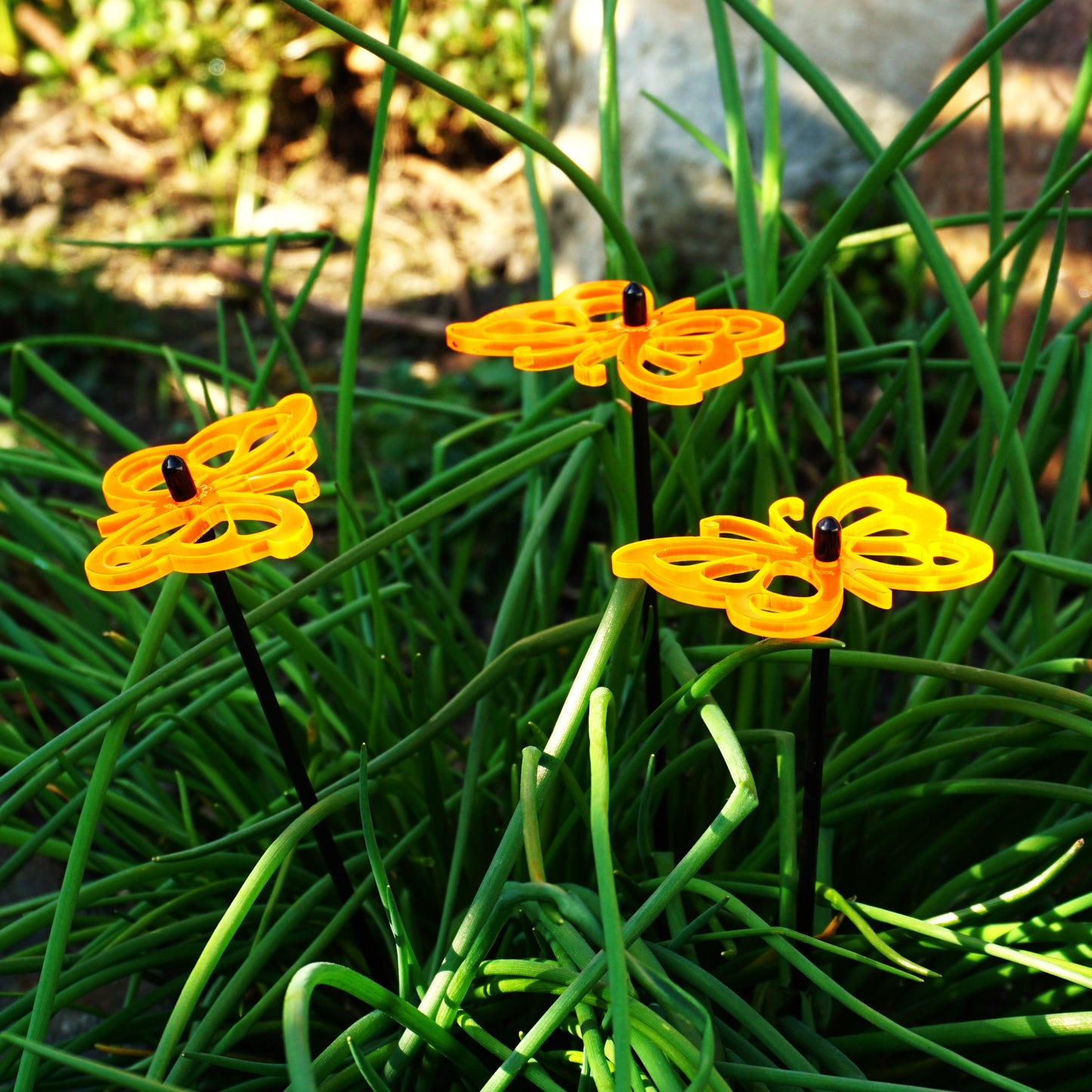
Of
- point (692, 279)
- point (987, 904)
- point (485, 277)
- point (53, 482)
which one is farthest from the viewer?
point (485, 277)

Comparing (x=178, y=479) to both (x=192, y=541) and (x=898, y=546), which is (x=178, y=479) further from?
(x=898, y=546)

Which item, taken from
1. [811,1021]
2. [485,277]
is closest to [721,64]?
[811,1021]

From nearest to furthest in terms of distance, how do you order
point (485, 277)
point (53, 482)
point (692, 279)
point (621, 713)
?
point (621, 713) → point (53, 482) → point (692, 279) → point (485, 277)

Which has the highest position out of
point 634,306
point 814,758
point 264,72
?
point 264,72

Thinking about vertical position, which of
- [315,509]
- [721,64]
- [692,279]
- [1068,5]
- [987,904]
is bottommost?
[315,509]

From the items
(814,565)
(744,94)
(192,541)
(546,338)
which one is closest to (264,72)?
(744,94)

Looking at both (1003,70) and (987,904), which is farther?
(1003,70)

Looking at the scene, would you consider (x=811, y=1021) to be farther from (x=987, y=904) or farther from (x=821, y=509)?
(x=821, y=509)

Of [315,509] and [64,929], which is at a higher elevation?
[64,929]
